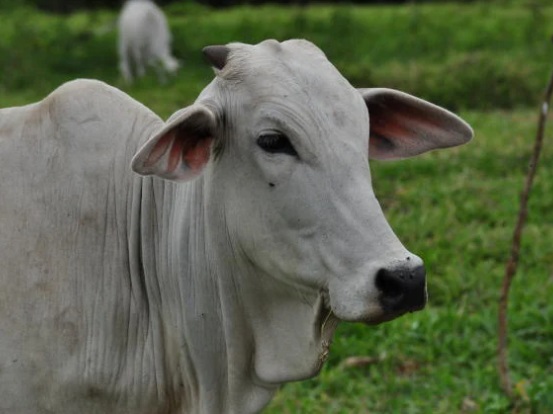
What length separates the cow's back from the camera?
2.61 metres

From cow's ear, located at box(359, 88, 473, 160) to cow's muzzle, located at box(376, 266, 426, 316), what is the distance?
59cm

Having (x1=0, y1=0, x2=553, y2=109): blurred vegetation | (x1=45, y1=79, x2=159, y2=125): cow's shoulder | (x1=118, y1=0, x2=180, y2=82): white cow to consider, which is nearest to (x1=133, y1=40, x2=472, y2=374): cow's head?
(x1=45, y1=79, x2=159, y2=125): cow's shoulder

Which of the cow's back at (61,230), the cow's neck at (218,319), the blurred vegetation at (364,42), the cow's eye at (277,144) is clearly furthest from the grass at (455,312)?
the blurred vegetation at (364,42)

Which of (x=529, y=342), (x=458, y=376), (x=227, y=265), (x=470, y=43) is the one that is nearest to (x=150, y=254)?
(x=227, y=265)

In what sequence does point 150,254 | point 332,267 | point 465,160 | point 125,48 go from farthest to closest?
point 125,48, point 465,160, point 150,254, point 332,267

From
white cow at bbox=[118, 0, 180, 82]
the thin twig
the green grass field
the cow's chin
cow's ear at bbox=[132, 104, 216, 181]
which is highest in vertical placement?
cow's ear at bbox=[132, 104, 216, 181]

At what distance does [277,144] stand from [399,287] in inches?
16.4

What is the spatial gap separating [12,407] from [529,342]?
2.60 m

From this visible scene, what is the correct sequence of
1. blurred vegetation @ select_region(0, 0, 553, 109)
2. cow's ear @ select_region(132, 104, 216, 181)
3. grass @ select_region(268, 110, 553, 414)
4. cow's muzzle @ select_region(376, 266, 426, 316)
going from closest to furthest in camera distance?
cow's muzzle @ select_region(376, 266, 426, 316)
cow's ear @ select_region(132, 104, 216, 181)
grass @ select_region(268, 110, 553, 414)
blurred vegetation @ select_region(0, 0, 553, 109)

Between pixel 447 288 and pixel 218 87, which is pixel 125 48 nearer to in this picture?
pixel 447 288

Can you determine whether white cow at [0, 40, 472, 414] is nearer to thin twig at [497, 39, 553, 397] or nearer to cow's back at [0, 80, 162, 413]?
cow's back at [0, 80, 162, 413]

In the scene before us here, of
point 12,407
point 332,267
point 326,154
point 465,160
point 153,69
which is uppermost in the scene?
point 326,154

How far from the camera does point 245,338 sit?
2654 mm

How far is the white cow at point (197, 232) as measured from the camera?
7.90ft
